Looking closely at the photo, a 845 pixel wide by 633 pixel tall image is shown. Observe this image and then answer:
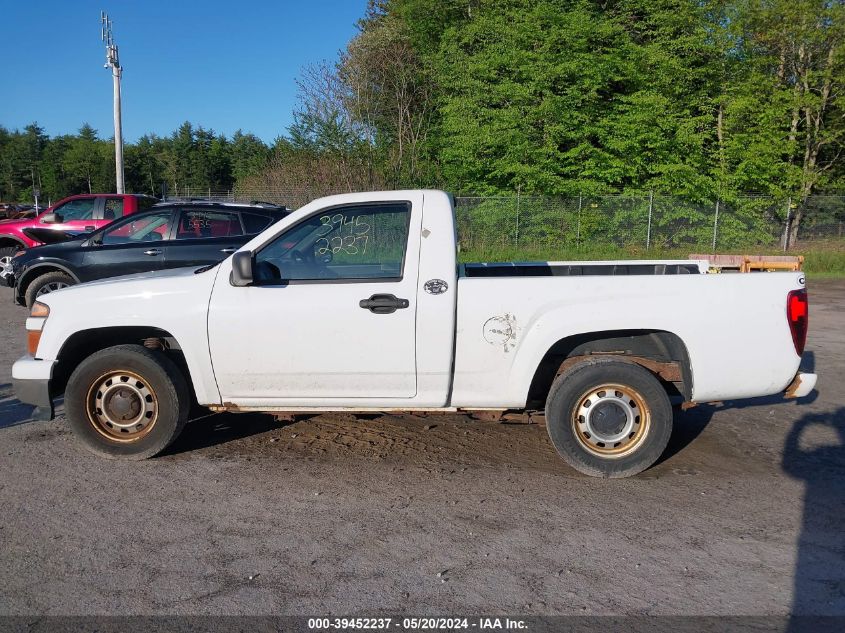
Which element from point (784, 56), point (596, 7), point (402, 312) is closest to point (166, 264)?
point (402, 312)

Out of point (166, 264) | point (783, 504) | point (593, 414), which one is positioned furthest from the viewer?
point (166, 264)

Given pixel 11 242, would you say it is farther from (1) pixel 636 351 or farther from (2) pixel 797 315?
(2) pixel 797 315

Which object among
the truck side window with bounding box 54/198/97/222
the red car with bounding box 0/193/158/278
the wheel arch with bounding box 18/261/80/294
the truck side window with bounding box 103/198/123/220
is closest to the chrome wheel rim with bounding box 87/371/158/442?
the wheel arch with bounding box 18/261/80/294

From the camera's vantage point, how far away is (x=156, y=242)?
999cm

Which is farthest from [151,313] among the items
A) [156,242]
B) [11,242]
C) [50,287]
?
[11,242]

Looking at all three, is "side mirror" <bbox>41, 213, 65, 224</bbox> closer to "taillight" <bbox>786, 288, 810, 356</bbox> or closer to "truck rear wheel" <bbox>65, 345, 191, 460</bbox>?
"truck rear wheel" <bbox>65, 345, 191, 460</bbox>

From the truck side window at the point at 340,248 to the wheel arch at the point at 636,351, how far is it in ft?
4.37

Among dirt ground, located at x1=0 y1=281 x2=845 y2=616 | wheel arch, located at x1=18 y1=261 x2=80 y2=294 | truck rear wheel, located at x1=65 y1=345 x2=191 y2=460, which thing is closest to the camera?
dirt ground, located at x1=0 y1=281 x2=845 y2=616

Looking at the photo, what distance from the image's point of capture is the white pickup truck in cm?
468

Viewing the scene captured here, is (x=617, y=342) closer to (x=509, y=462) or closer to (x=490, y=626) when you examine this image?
(x=509, y=462)

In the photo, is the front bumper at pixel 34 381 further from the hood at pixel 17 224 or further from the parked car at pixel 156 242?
the hood at pixel 17 224

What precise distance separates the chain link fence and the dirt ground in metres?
16.2

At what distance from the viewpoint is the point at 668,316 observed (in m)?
4.67

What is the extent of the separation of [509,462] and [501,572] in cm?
162
